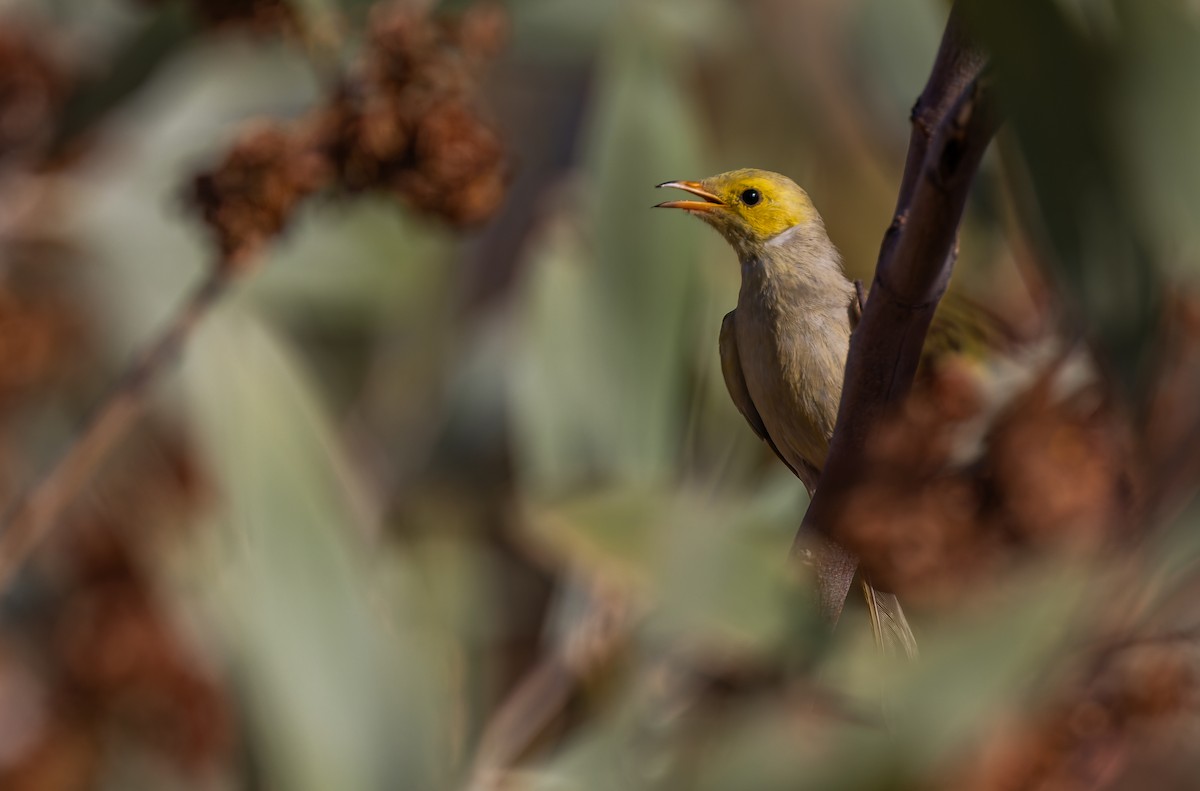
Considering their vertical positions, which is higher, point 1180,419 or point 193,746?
point 1180,419

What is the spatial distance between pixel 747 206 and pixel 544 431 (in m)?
1.21

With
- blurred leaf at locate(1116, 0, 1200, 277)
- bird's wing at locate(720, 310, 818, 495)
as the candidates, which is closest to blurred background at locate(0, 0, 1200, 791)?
blurred leaf at locate(1116, 0, 1200, 277)

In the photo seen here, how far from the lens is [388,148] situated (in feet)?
4.93

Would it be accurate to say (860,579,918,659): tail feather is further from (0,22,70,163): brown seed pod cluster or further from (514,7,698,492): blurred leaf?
(0,22,70,163): brown seed pod cluster

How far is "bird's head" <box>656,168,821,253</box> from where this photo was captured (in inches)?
39.4

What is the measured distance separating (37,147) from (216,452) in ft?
3.88

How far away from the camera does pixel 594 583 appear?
2291 mm

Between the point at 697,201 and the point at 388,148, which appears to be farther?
the point at 388,148

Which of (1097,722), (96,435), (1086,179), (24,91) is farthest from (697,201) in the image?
(24,91)

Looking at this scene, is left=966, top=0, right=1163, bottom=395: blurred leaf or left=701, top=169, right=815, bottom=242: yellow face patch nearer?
left=966, top=0, right=1163, bottom=395: blurred leaf

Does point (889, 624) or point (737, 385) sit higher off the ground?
point (737, 385)

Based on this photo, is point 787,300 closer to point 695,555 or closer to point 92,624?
point 695,555

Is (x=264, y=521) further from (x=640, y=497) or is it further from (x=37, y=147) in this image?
(x=37, y=147)

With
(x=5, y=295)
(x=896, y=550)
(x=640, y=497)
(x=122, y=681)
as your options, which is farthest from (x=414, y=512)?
(x=896, y=550)
